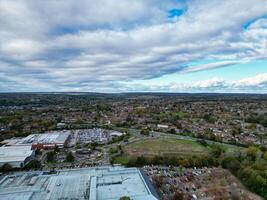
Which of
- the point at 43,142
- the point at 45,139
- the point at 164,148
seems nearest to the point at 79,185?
the point at 164,148

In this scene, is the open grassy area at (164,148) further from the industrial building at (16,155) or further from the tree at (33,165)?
the industrial building at (16,155)

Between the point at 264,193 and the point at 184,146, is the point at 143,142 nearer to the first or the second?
the point at 184,146

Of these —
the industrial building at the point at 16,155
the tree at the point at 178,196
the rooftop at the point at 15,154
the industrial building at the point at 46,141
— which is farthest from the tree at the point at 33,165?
the tree at the point at 178,196

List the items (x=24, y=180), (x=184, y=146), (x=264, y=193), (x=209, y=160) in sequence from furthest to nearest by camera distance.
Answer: (x=184, y=146) < (x=209, y=160) < (x=24, y=180) < (x=264, y=193)

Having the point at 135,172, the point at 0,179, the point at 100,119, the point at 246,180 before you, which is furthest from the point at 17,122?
the point at 246,180

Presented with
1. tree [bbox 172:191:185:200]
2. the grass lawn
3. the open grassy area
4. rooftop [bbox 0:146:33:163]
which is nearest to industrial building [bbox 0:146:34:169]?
rooftop [bbox 0:146:33:163]

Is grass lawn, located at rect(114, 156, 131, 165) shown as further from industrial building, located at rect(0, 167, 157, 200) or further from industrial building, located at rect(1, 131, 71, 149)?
industrial building, located at rect(1, 131, 71, 149)
